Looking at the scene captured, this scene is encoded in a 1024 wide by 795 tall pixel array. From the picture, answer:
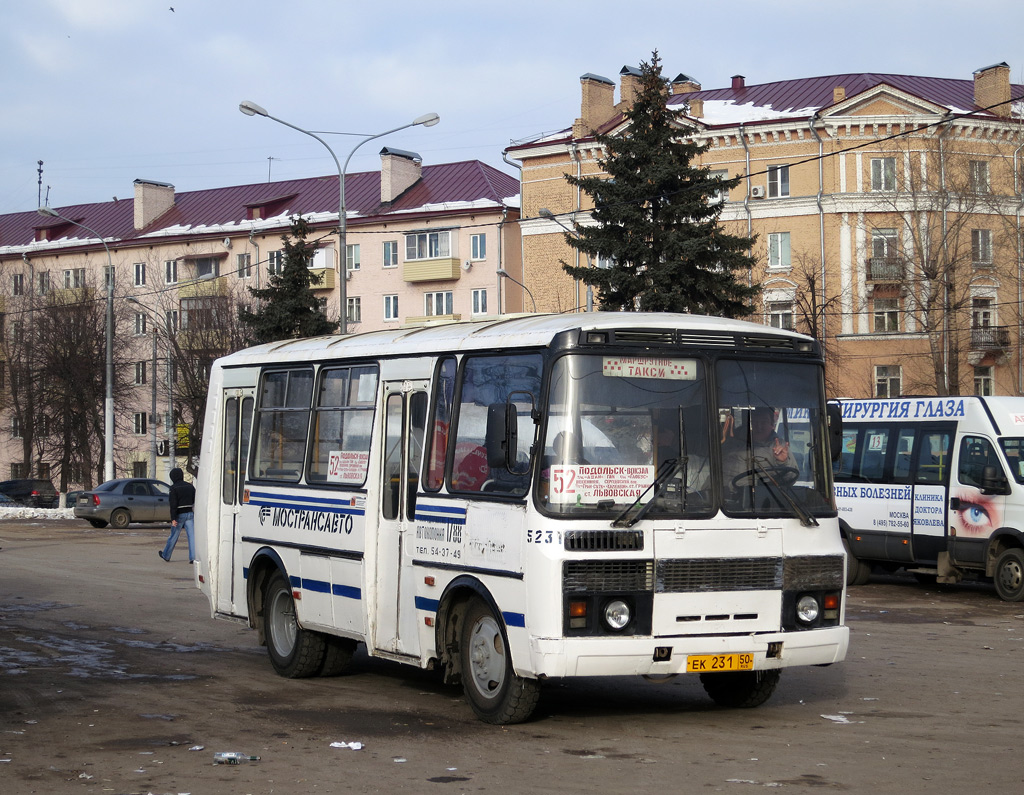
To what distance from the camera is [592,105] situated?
67.9m

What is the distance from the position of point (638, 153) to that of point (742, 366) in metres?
27.6

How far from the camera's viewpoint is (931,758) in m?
8.38

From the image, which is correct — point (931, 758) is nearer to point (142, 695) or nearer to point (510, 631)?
point (510, 631)

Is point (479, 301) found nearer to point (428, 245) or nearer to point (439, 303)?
point (439, 303)

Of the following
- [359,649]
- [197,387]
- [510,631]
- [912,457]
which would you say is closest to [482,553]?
[510,631]

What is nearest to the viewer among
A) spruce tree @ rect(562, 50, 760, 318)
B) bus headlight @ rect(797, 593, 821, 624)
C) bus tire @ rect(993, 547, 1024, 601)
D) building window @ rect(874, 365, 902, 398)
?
bus headlight @ rect(797, 593, 821, 624)

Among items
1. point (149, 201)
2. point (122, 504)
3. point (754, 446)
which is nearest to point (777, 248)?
point (122, 504)

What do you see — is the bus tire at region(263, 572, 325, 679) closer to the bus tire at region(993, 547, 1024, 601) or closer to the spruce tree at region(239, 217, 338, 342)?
the bus tire at region(993, 547, 1024, 601)

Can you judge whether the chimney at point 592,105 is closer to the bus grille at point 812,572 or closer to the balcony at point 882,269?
the balcony at point 882,269

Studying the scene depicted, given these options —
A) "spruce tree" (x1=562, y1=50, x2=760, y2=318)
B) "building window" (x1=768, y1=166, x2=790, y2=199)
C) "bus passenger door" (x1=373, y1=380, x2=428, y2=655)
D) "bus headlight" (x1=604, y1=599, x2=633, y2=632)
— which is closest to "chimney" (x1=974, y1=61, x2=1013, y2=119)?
"building window" (x1=768, y1=166, x2=790, y2=199)

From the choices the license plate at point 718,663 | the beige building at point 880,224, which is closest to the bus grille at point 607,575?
the license plate at point 718,663

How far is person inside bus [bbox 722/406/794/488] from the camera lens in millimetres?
9352

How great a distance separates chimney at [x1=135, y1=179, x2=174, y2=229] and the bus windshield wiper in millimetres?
78655

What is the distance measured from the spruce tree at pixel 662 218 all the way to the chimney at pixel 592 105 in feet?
101
